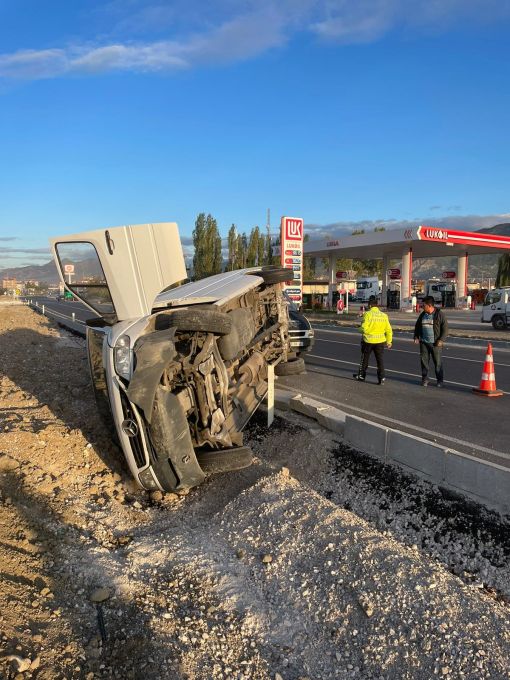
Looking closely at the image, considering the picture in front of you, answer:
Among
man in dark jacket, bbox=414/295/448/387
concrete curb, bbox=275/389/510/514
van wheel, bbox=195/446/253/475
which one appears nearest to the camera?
concrete curb, bbox=275/389/510/514

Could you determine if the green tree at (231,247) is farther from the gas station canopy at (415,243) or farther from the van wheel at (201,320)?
the van wheel at (201,320)

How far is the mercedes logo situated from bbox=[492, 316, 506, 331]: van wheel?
22611mm

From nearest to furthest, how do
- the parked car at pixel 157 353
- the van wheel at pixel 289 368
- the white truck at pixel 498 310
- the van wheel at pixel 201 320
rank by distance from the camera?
the parked car at pixel 157 353, the van wheel at pixel 201 320, the van wheel at pixel 289 368, the white truck at pixel 498 310

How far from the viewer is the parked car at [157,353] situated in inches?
161

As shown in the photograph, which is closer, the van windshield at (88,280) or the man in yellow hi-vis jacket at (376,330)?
the van windshield at (88,280)

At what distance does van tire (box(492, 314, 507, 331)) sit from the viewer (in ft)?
75.8

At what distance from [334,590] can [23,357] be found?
11.0 metres

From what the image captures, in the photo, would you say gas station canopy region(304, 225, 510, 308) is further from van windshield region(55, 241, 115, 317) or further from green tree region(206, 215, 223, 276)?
van windshield region(55, 241, 115, 317)

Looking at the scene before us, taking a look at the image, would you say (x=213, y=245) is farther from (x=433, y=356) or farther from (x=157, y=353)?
(x=157, y=353)

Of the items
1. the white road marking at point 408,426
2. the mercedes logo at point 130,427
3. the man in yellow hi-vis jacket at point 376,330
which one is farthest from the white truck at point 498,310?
the mercedes logo at point 130,427

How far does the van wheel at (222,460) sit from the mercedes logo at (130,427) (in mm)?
697

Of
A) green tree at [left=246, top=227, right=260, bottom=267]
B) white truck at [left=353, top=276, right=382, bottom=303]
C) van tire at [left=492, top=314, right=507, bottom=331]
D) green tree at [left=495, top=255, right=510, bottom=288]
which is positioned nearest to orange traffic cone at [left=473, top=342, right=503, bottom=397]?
van tire at [left=492, top=314, right=507, bottom=331]

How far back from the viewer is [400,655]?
2.73 meters

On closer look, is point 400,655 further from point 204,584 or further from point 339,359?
point 339,359
